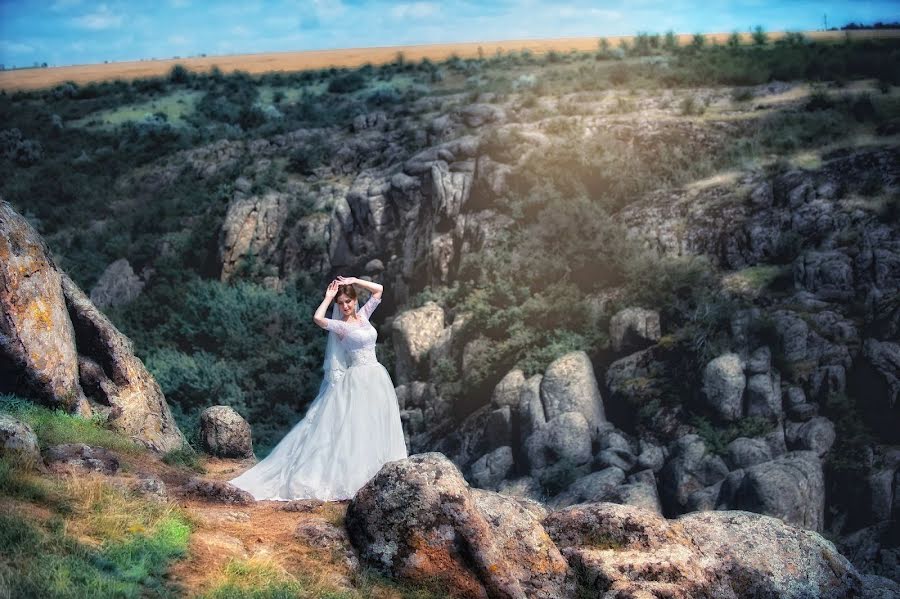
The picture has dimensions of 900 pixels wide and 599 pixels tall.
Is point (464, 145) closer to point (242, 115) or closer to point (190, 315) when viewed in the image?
point (190, 315)

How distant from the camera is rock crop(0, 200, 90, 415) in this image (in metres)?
10.5

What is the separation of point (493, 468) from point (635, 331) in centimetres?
496

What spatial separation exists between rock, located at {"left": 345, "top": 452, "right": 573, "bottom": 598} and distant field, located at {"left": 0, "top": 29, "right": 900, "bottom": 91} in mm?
41236

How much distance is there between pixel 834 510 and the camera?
15.3 m

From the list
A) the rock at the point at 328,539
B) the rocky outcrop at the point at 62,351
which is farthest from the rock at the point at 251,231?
the rock at the point at 328,539

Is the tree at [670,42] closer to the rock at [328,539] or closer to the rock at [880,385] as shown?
the rock at [880,385]

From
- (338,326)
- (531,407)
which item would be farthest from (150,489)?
(531,407)

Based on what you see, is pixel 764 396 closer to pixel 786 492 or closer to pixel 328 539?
pixel 786 492

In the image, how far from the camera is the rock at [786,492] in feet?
46.6

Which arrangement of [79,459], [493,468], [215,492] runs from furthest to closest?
[493,468] → [215,492] → [79,459]

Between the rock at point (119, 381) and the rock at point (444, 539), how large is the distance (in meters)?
5.20

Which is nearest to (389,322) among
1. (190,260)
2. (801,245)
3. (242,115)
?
(190,260)

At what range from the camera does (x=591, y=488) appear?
628 inches

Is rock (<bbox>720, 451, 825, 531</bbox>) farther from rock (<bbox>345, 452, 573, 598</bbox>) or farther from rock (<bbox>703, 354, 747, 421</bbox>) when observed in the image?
rock (<bbox>345, 452, 573, 598</bbox>)
